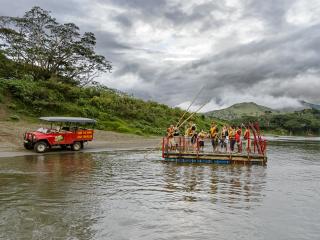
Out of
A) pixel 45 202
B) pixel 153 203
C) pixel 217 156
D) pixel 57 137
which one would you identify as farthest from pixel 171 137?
pixel 45 202

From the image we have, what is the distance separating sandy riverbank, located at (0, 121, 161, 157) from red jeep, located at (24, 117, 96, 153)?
0.82 m

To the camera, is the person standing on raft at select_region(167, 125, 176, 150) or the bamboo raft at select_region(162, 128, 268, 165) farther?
the person standing on raft at select_region(167, 125, 176, 150)

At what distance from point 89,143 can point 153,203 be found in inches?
938

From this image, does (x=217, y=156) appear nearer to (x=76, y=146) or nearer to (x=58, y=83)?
(x=76, y=146)

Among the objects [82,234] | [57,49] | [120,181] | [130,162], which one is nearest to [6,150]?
[130,162]

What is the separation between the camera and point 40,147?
27.4m

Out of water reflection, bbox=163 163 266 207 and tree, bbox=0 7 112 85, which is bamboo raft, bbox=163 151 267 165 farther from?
tree, bbox=0 7 112 85

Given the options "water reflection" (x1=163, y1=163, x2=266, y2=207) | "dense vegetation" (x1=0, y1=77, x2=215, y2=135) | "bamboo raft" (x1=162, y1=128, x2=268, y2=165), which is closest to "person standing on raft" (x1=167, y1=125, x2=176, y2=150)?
"bamboo raft" (x1=162, y1=128, x2=268, y2=165)

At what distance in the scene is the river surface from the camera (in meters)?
9.45

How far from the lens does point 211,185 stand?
16.1 metres

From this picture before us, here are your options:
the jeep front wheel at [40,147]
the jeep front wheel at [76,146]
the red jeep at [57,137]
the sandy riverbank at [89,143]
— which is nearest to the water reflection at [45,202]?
the jeep front wheel at [40,147]

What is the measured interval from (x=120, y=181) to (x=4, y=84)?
1219 inches

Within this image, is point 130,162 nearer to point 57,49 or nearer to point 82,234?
point 82,234

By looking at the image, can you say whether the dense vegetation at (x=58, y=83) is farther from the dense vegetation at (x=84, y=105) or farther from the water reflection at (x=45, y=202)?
the water reflection at (x=45, y=202)
